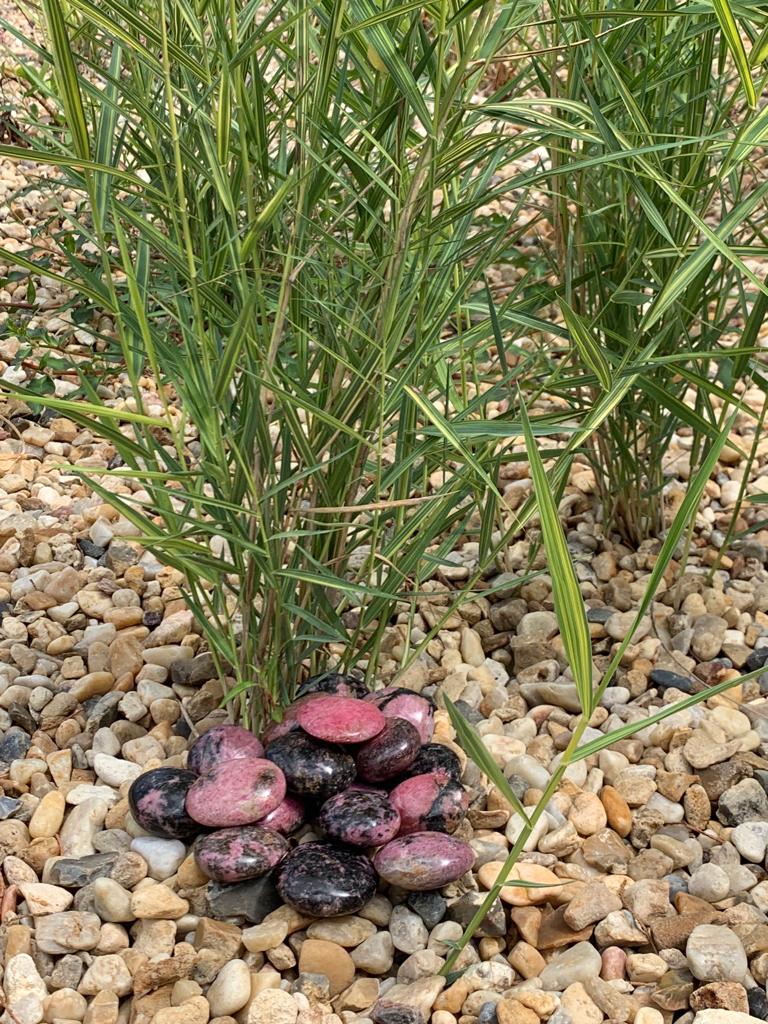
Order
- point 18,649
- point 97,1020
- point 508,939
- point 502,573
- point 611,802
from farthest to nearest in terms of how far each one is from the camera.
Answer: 1. point 502,573
2. point 18,649
3. point 611,802
4. point 508,939
5. point 97,1020

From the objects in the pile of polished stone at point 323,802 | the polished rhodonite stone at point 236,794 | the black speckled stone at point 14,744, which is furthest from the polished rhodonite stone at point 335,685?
the black speckled stone at point 14,744

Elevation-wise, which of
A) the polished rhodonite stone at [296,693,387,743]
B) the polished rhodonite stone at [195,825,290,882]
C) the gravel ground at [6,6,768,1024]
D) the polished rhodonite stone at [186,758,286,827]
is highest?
the polished rhodonite stone at [296,693,387,743]

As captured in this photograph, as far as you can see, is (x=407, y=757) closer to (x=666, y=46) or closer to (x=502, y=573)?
(x=502, y=573)

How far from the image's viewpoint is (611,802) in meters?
1.35

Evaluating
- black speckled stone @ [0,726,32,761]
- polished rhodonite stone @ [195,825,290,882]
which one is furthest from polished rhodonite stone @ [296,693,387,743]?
black speckled stone @ [0,726,32,761]

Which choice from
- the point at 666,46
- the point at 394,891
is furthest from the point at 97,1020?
the point at 666,46

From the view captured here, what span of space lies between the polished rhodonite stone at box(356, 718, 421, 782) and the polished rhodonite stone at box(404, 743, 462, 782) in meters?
0.02

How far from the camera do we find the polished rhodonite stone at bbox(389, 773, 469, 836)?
1245 mm

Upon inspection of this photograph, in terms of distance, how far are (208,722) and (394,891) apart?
0.33m

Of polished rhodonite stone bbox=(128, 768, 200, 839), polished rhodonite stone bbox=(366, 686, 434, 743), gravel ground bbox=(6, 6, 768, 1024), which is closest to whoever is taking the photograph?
gravel ground bbox=(6, 6, 768, 1024)

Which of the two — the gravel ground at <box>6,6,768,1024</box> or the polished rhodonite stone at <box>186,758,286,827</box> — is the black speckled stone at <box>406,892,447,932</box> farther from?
the polished rhodonite stone at <box>186,758,286,827</box>

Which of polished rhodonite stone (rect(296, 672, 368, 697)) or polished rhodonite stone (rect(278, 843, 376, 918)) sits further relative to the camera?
polished rhodonite stone (rect(296, 672, 368, 697))

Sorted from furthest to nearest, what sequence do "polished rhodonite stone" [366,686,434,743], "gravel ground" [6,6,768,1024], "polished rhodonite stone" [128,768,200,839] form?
"polished rhodonite stone" [366,686,434,743], "polished rhodonite stone" [128,768,200,839], "gravel ground" [6,6,768,1024]

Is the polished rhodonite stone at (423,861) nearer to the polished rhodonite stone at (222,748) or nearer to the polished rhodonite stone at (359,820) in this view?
the polished rhodonite stone at (359,820)
